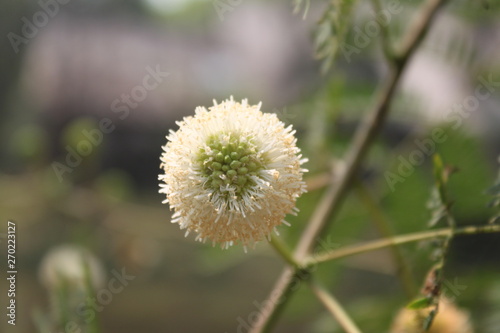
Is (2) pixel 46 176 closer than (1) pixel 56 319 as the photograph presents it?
No

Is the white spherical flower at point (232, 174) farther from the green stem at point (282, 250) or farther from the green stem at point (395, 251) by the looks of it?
the green stem at point (395, 251)

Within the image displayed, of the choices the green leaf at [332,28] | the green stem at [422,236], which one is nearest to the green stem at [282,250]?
the green stem at [422,236]

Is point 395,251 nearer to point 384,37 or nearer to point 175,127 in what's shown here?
point 384,37

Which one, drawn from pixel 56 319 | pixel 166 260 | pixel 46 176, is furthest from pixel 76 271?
pixel 166 260

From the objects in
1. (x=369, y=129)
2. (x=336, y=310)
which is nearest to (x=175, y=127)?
(x=369, y=129)

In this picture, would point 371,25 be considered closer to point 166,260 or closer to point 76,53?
point 166,260

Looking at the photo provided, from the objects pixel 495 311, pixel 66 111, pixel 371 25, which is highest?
pixel 66 111

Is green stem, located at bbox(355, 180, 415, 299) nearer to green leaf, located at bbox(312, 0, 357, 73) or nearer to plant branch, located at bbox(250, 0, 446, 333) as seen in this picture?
plant branch, located at bbox(250, 0, 446, 333)

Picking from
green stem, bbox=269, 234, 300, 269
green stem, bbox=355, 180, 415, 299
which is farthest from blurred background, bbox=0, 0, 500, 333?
green stem, bbox=269, 234, 300, 269
